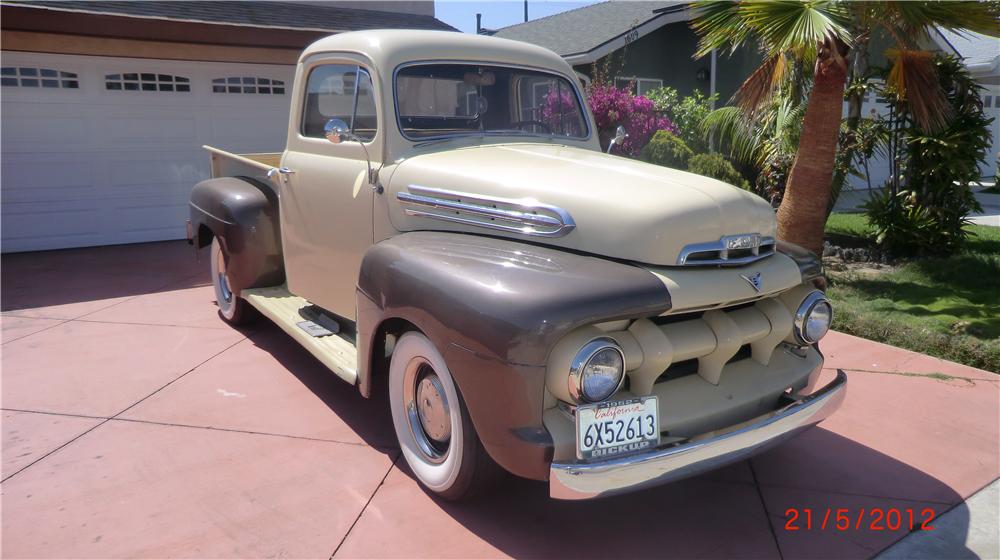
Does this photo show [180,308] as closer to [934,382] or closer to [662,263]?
[662,263]

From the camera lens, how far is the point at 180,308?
613 cm

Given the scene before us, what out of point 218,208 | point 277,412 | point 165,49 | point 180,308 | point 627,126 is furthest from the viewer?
point 627,126

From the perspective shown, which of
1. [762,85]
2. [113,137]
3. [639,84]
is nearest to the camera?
[762,85]

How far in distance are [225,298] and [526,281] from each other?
12.7ft

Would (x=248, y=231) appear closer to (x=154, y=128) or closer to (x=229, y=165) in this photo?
(x=229, y=165)

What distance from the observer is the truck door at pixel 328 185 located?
147 inches

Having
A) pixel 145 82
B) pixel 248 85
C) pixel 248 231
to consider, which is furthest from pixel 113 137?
pixel 248 231

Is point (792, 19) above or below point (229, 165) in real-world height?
above

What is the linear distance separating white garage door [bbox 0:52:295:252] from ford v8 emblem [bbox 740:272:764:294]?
8.40 meters

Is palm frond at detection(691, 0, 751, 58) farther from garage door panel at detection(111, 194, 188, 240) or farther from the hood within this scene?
garage door panel at detection(111, 194, 188, 240)

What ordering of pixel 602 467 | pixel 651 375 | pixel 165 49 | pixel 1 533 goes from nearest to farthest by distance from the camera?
1. pixel 602 467
2. pixel 651 375
3. pixel 1 533
4. pixel 165 49

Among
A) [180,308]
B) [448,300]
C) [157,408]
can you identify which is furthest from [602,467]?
[180,308]

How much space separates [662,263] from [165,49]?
802cm

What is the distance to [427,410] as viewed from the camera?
3.02 m
